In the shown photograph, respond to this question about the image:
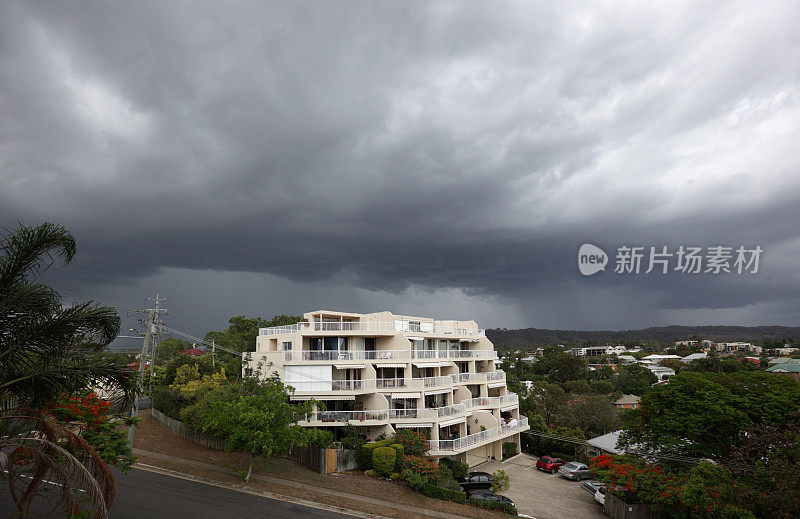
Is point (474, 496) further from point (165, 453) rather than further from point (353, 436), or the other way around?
point (165, 453)

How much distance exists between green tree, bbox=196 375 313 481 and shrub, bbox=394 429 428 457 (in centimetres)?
714

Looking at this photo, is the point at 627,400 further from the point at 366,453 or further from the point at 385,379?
the point at 366,453

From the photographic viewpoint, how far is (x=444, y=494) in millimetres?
27969

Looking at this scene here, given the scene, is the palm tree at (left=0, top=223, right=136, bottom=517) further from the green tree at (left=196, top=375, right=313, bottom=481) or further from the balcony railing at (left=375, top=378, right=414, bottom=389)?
the balcony railing at (left=375, top=378, right=414, bottom=389)

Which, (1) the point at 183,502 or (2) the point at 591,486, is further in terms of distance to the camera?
(2) the point at 591,486

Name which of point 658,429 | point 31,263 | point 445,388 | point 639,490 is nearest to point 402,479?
point 445,388

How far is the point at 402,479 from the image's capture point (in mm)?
28797

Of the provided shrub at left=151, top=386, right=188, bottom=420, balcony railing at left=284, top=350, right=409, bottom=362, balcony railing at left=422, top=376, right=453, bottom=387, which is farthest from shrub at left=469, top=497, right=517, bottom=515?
shrub at left=151, top=386, right=188, bottom=420

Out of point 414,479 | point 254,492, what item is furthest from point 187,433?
point 414,479

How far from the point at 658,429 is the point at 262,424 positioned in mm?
25824

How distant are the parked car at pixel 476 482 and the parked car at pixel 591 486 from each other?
305 inches

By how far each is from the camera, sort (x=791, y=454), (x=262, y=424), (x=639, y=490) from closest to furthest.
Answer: (x=791, y=454), (x=262, y=424), (x=639, y=490)

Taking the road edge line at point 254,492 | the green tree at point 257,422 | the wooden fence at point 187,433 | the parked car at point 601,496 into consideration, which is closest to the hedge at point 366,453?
the green tree at point 257,422

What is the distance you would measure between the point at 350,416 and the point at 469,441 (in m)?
9.56
